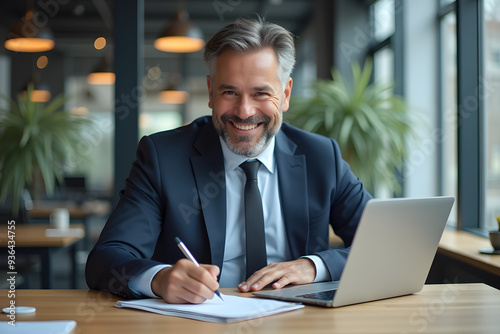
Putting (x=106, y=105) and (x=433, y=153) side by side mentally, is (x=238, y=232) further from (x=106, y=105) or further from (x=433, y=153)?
(x=106, y=105)

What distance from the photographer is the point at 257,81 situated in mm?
1868

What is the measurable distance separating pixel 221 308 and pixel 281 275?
0.31 meters

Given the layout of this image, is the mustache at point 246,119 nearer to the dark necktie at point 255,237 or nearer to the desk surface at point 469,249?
the dark necktie at point 255,237

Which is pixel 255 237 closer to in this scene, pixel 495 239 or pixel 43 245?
pixel 495 239

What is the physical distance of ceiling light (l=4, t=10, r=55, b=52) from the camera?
5.51 meters

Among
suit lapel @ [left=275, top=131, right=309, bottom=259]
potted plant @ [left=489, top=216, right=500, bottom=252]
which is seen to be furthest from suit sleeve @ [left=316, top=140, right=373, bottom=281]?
potted plant @ [left=489, top=216, right=500, bottom=252]

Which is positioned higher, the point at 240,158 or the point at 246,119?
the point at 246,119

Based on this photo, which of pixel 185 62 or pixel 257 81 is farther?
pixel 185 62

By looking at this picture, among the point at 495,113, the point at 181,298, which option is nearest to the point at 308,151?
the point at 181,298

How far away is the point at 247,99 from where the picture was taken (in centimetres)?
190

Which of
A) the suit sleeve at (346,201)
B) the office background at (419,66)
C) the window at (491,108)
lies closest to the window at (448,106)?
the office background at (419,66)

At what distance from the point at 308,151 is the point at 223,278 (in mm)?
558

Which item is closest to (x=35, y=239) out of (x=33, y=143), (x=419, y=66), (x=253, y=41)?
(x=33, y=143)

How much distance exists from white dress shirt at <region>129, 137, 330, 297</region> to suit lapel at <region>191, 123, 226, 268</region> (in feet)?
0.14
